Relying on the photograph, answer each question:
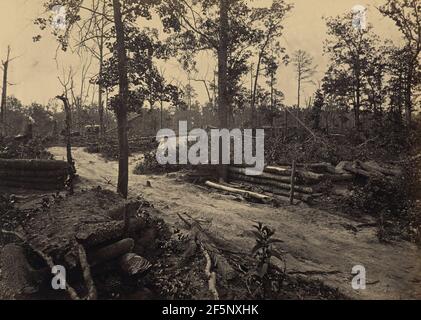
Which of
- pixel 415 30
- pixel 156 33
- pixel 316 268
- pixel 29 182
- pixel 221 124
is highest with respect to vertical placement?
pixel 415 30

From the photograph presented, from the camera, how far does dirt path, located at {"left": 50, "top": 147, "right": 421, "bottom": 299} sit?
726cm

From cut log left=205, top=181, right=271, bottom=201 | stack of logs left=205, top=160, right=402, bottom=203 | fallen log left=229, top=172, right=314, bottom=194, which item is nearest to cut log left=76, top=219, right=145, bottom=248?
cut log left=205, top=181, right=271, bottom=201

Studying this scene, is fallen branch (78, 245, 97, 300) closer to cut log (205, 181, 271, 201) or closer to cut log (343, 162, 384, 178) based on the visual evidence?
cut log (205, 181, 271, 201)

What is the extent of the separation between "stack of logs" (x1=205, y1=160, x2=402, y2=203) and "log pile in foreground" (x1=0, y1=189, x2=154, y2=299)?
20.8ft

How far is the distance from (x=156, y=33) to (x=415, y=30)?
22.1 metres

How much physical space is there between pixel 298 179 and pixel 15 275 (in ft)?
32.7

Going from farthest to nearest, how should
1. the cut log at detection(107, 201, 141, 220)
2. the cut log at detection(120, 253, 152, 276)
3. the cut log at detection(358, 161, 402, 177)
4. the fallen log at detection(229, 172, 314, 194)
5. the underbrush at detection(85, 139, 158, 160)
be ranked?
the underbrush at detection(85, 139, 158, 160)
the cut log at detection(358, 161, 402, 177)
the fallen log at detection(229, 172, 314, 194)
the cut log at detection(107, 201, 141, 220)
the cut log at detection(120, 253, 152, 276)

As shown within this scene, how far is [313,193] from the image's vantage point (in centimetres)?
1295

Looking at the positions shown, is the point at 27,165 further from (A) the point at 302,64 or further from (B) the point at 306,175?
(A) the point at 302,64

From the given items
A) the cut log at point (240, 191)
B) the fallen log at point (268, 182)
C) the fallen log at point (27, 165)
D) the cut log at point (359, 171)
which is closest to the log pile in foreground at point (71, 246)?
the fallen log at point (27, 165)

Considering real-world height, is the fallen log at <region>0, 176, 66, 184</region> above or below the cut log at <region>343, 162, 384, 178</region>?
below
